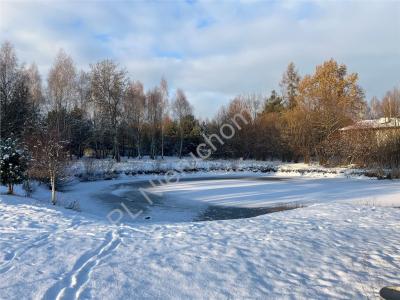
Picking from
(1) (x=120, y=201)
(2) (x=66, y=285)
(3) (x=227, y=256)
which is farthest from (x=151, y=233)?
(1) (x=120, y=201)

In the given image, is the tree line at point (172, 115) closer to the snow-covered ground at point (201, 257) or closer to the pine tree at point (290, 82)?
the pine tree at point (290, 82)

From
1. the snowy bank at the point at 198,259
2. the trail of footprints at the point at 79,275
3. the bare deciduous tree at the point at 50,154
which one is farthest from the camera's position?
the bare deciduous tree at the point at 50,154

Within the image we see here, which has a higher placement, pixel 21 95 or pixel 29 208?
pixel 21 95

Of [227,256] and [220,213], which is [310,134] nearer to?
[220,213]

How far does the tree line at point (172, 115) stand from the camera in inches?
1020

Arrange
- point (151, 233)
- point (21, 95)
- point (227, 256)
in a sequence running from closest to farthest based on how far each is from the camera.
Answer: point (227, 256), point (151, 233), point (21, 95)

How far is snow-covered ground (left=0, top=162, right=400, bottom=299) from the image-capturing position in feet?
12.6

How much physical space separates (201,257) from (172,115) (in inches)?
1577

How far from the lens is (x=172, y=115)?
44406mm

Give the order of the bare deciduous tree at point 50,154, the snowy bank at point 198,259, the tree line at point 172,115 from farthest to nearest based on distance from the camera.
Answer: the tree line at point 172,115, the bare deciduous tree at point 50,154, the snowy bank at point 198,259

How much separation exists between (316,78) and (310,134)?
888cm

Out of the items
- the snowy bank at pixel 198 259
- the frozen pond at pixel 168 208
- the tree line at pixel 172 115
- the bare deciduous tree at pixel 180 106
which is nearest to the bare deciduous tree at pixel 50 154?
the frozen pond at pixel 168 208

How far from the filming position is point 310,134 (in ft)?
104

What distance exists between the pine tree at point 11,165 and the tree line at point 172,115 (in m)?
11.4
